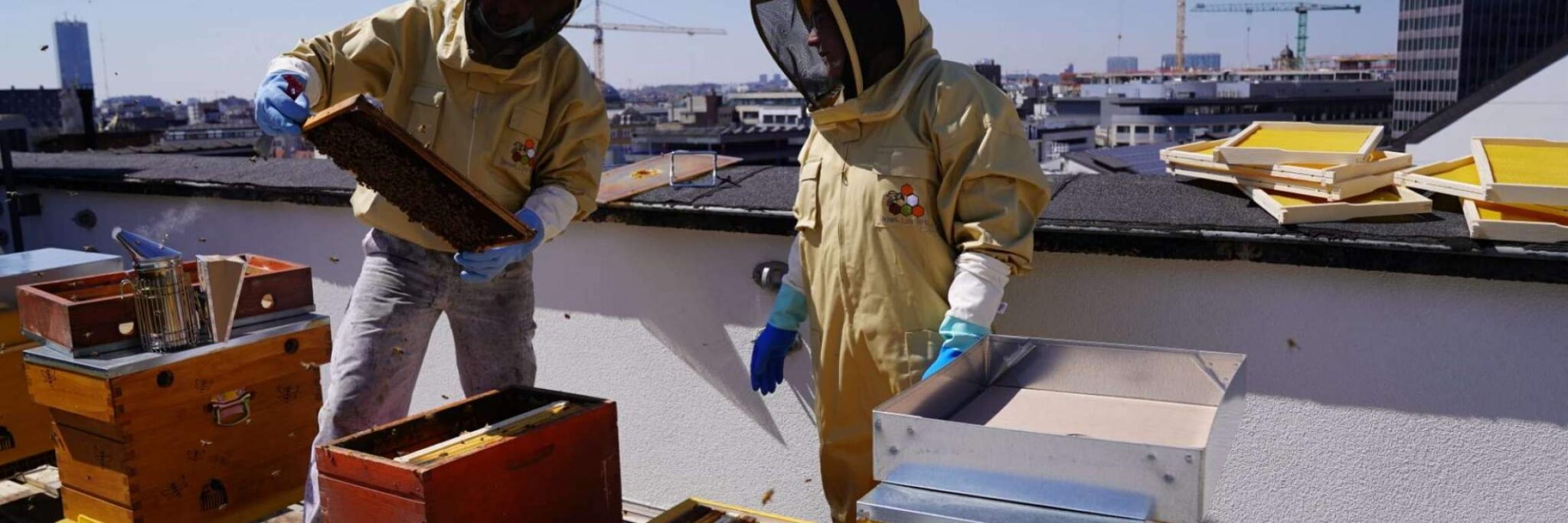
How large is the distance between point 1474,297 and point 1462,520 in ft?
1.92

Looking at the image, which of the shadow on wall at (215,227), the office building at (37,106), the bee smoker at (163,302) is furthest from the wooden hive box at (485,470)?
the office building at (37,106)

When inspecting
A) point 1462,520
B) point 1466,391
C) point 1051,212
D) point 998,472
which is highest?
point 1051,212

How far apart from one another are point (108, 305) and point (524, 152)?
1199 mm

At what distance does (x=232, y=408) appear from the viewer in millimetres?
3119

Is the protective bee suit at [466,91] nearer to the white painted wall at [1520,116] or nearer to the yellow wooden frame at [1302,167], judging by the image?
the yellow wooden frame at [1302,167]

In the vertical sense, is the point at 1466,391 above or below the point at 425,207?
below

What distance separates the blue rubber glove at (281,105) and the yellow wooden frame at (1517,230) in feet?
9.21

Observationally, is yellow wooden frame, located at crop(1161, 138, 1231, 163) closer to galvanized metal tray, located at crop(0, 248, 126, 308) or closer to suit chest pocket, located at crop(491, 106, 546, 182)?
suit chest pocket, located at crop(491, 106, 546, 182)

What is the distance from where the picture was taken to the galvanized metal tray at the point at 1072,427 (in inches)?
61.8

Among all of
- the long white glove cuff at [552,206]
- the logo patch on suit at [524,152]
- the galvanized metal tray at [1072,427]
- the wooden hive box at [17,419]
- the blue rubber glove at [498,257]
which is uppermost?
the logo patch on suit at [524,152]

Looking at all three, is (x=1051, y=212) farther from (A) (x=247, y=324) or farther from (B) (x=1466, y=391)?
(A) (x=247, y=324)

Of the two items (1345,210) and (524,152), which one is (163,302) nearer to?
(524,152)

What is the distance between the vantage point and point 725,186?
3.96 m

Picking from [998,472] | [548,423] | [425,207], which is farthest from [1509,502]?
[425,207]
